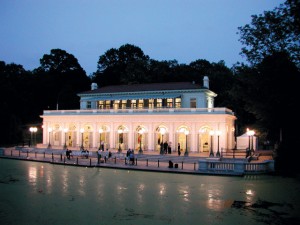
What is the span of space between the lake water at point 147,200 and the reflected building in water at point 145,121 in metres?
19.0

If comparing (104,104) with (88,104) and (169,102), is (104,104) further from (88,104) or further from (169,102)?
(169,102)

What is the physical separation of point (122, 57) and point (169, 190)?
84.4 m

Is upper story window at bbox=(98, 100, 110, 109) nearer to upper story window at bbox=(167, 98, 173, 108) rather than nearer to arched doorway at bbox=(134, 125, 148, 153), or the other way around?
arched doorway at bbox=(134, 125, 148, 153)

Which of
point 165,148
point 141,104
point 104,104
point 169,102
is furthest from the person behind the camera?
point 104,104

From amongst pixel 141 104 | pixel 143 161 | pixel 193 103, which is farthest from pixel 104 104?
pixel 143 161

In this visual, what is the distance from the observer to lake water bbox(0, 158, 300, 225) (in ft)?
44.1

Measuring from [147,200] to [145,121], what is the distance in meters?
30.6

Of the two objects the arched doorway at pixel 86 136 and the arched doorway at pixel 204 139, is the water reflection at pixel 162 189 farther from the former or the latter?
the arched doorway at pixel 86 136

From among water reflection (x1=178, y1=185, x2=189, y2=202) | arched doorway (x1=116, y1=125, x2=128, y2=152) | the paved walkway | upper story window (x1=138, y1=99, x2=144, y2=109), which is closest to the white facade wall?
arched doorway (x1=116, y1=125, x2=128, y2=152)

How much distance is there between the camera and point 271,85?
30.6 m

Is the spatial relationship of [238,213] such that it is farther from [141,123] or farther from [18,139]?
[18,139]

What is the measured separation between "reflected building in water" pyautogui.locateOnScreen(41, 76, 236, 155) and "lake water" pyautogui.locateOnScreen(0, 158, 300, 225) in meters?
19.0

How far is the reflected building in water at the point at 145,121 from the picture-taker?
1737 inches

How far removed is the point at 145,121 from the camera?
155 ft
